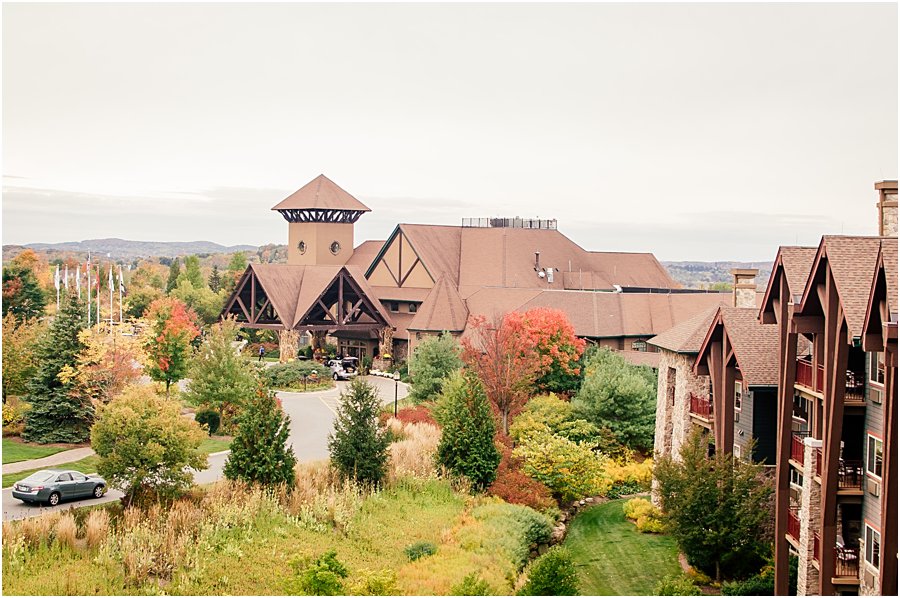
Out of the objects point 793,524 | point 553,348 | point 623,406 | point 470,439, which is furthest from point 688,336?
point 553,348

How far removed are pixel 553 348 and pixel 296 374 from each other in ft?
47.1

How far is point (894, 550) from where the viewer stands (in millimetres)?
16516

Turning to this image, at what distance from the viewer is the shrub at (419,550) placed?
23047 mm

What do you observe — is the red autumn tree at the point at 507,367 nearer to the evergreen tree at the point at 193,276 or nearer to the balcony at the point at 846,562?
the balcony at the point at 846,562

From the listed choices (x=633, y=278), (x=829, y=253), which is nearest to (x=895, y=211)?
(x=829, y=253)

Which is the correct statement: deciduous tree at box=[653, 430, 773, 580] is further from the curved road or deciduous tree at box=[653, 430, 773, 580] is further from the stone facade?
the curved road

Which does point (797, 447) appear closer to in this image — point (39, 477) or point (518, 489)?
point (518, 489)

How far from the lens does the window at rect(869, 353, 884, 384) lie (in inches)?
725

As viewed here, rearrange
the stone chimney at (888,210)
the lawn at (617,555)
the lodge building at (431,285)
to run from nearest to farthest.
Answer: the stone chimney at (888,210) → the lawn at (617,555) → the lodge building at (431,285)

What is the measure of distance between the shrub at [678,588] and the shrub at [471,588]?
165 inches

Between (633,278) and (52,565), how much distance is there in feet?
159

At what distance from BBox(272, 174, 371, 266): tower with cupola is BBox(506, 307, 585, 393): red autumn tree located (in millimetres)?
26977

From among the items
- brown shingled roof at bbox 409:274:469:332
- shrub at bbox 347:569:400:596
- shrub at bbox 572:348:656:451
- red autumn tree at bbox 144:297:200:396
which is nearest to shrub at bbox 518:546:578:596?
shrub at bbox 347:569:400:596

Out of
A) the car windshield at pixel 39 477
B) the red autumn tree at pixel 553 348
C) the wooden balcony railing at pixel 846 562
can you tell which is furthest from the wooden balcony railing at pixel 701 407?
the car windshield at pixel 39 477
